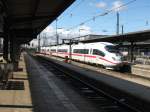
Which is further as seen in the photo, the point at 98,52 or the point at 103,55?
the point at 98,52

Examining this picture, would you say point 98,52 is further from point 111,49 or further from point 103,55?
point 111,49

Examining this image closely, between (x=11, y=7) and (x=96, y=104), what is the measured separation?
6.01 metres

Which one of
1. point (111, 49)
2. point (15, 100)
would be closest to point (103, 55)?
point (111, 49)

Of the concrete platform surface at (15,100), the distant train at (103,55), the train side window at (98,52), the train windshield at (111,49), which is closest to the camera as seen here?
the concrete platform surface at (15,100)

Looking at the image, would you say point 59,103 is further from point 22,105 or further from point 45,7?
point 45,7

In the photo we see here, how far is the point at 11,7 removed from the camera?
1891cm

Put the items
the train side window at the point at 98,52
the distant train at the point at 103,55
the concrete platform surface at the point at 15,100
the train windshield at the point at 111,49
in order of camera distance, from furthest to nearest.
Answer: the train side window at the point at 98,52 → the train windshield at the point at 111,49 → the distant train at the point at 103,55 → the concrete platform surface at the point at 15,100

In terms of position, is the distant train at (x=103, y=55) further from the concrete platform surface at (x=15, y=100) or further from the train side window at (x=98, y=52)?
the concrete platform surface at (x=15, y=100)

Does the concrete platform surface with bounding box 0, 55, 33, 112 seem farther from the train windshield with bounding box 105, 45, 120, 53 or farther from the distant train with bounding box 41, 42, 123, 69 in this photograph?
the train windshield with bounding box 105, 45, 120, 53

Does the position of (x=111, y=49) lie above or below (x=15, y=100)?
above

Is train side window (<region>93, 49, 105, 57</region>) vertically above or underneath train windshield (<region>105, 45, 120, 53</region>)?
underneath

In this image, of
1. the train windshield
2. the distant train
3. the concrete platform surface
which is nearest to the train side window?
the distant train

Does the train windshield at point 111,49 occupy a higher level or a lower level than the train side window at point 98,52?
higher

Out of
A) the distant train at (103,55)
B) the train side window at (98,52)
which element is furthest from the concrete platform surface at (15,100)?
the train side window at (98,52)
